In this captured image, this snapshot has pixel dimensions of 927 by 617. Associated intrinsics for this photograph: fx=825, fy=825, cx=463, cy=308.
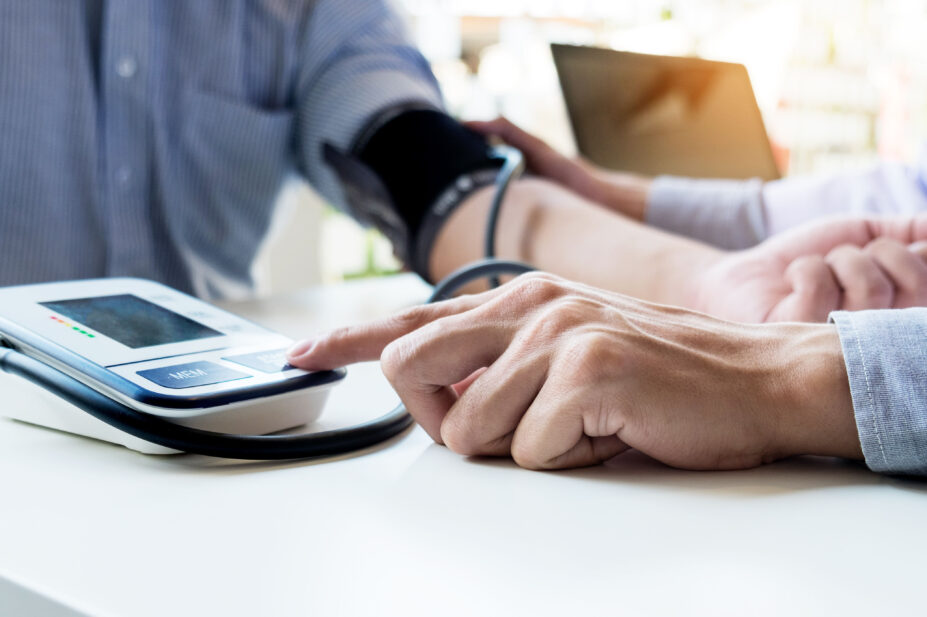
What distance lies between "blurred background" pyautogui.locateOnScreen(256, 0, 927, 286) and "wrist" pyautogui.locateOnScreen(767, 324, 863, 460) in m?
1.73

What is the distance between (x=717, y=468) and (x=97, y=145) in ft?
2.37

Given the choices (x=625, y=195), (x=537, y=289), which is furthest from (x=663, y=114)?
(x=537, y=289)

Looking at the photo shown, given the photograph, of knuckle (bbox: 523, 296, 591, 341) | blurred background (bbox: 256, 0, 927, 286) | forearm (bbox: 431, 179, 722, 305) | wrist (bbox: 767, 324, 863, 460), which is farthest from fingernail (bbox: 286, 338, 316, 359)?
blurred background (bbox: 256, 0, 927, 286)

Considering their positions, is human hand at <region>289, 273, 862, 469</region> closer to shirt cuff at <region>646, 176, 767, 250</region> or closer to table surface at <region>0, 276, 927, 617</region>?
table surface at <region>0, 276, 927, 617</region>

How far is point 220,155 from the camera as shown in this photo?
918 millimetres

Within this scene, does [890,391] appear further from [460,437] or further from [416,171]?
[416,171]

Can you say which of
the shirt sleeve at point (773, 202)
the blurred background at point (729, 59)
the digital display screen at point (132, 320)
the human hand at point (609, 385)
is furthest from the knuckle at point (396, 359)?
the blurred background at point (729, 59)

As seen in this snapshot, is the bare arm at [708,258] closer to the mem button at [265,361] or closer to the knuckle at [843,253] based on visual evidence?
the knuckle at [843,253]

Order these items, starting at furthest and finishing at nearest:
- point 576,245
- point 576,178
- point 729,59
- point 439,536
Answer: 1. point 729,59
2. point 576,178
3. point 576,245
4. point 439,536

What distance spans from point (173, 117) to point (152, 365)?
1.93ft

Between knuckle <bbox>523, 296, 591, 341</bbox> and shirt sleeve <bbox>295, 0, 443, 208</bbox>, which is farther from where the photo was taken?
shirt sleeve <bbox>295, 0, 443, 208</bbox>

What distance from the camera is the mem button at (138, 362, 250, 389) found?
352mm

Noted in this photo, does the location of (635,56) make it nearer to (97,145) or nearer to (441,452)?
(97,145)

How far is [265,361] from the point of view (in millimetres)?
397
